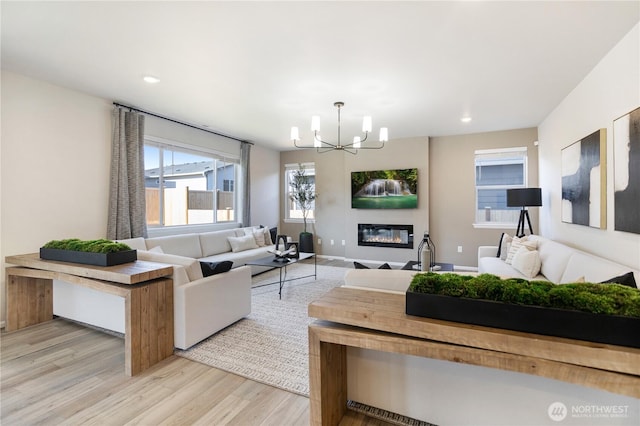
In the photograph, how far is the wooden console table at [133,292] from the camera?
2.18m

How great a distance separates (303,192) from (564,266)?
4.91 meters

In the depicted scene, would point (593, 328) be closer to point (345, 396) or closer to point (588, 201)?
point (345, 396)

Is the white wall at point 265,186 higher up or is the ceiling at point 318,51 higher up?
the ceiling at point 318,51

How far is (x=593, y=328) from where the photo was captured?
42.3 inches

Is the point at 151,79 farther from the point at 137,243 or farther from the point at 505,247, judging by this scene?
the point at 505,247

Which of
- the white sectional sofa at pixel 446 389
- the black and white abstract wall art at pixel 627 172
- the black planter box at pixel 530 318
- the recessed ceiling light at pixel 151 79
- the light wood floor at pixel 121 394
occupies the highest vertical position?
the recessed ceiling light at pixel 151 79

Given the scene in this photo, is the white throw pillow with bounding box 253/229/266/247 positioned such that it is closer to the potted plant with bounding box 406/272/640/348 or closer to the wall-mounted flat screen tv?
the wall-mounted flat screen tv

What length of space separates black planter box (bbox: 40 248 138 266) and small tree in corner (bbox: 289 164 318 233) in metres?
4.31

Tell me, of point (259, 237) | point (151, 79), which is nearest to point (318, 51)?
point (151, 79)

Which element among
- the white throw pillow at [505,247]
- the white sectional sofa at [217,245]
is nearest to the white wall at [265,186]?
the white sectional sofa at [217,245]

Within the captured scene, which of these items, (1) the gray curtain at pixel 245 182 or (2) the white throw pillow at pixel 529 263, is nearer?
(2) the white throw pillow at pixel 529 263

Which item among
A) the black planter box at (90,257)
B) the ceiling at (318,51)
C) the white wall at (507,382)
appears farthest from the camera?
the black planter box at (90,257)

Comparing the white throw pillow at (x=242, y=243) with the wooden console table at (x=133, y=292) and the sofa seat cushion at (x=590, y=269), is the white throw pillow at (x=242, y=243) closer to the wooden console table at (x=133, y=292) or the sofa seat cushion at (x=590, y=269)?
the wooden console table at (x=133, y=292)
